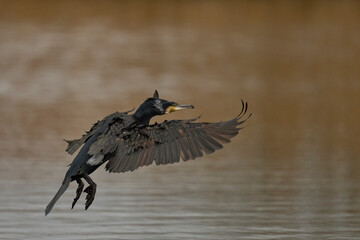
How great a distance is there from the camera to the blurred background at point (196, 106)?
413 inches

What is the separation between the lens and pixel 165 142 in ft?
29.1

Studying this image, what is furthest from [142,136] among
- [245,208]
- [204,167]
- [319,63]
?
[319,63]

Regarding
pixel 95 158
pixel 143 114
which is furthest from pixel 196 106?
pixel 95 158

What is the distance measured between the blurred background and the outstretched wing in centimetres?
94

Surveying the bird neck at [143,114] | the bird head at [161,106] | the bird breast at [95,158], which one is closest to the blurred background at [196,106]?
the bird breast at [95,158]

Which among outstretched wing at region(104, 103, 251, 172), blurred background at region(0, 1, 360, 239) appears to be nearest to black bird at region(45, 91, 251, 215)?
outstretched wing at region(104, 103, 251, 172)

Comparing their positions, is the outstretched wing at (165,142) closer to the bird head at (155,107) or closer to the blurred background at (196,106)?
the bird head at (155,107)

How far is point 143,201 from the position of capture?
11.4 metres

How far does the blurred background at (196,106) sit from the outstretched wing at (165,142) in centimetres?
94

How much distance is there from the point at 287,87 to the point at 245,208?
37.9 ft

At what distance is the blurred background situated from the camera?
1048cm

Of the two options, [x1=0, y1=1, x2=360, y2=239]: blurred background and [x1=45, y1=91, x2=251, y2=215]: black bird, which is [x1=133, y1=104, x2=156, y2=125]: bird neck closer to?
[x1=45, y1=91, x2=251, y2=215]: black bird

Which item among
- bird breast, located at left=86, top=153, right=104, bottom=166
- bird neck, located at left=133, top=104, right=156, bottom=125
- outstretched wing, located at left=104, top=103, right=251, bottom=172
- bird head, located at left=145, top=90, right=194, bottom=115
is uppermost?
bird head, located at left=145, top=90, right=194, bottom=115

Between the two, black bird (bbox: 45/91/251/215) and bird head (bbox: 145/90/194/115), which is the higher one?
bird head (bbox: 145/90/194/115)
